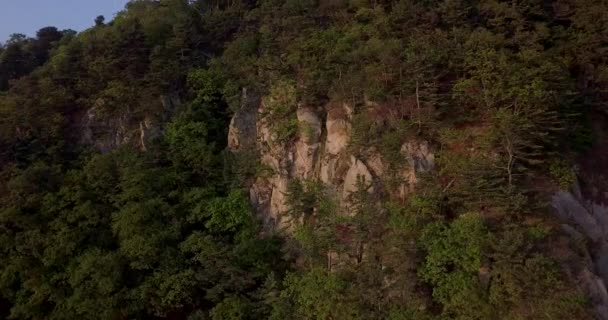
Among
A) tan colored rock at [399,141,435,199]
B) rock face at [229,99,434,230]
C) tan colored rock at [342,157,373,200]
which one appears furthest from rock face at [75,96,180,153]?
tan colored rock at [399,141,435,199]

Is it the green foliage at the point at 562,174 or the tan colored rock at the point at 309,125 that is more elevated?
the tan colored rock at the point at 309,125

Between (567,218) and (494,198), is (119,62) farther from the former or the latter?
(567,218)

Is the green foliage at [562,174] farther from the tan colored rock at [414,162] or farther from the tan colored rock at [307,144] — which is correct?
the tan colored rock at [307,144]

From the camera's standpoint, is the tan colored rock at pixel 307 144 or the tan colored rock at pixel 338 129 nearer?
the tan colored rock at pixel 338 129

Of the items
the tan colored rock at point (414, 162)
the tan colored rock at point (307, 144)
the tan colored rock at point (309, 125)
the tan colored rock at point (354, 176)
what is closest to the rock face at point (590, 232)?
the tan colored rock at point (414, 162)

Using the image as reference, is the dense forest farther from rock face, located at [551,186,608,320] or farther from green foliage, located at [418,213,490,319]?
rock face, located at [551,186,608,320]

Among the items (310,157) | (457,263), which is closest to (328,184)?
(310,157)

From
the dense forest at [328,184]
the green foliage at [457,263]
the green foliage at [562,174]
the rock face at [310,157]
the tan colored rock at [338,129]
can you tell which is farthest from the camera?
the tan colored rock at [338,129]
